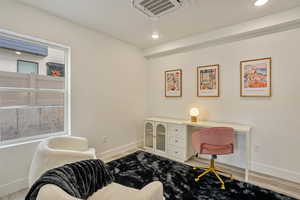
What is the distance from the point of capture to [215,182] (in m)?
2.23

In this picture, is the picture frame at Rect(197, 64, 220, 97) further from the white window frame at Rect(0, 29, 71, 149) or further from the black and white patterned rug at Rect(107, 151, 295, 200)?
the white window frame at Rect(0, 29, 71, 149)

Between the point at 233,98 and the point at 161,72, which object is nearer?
the point at 233,98

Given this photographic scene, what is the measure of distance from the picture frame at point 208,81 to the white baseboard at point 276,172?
141cm

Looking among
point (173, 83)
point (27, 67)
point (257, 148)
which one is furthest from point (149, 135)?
point (27, 67)

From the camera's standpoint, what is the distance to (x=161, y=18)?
2.43m

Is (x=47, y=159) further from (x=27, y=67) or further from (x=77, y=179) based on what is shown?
(x=27, y=67)

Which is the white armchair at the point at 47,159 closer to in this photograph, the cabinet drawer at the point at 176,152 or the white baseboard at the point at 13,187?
the white baseboard at the point at 13,187

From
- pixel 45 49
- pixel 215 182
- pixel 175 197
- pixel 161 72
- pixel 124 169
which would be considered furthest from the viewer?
pixel 161 72

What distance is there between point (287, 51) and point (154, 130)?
274cm

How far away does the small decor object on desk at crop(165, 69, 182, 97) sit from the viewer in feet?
11.5

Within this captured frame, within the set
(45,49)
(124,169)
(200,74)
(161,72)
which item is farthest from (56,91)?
(200,74)

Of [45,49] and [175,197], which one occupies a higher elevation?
[45,49]

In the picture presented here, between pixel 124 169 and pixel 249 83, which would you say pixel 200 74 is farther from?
pixel 124 169

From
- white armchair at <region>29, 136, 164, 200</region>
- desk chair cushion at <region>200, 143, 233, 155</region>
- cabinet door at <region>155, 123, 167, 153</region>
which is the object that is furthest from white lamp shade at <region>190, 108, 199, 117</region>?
white armchair at <region>29, 136, 164, 200</region>
